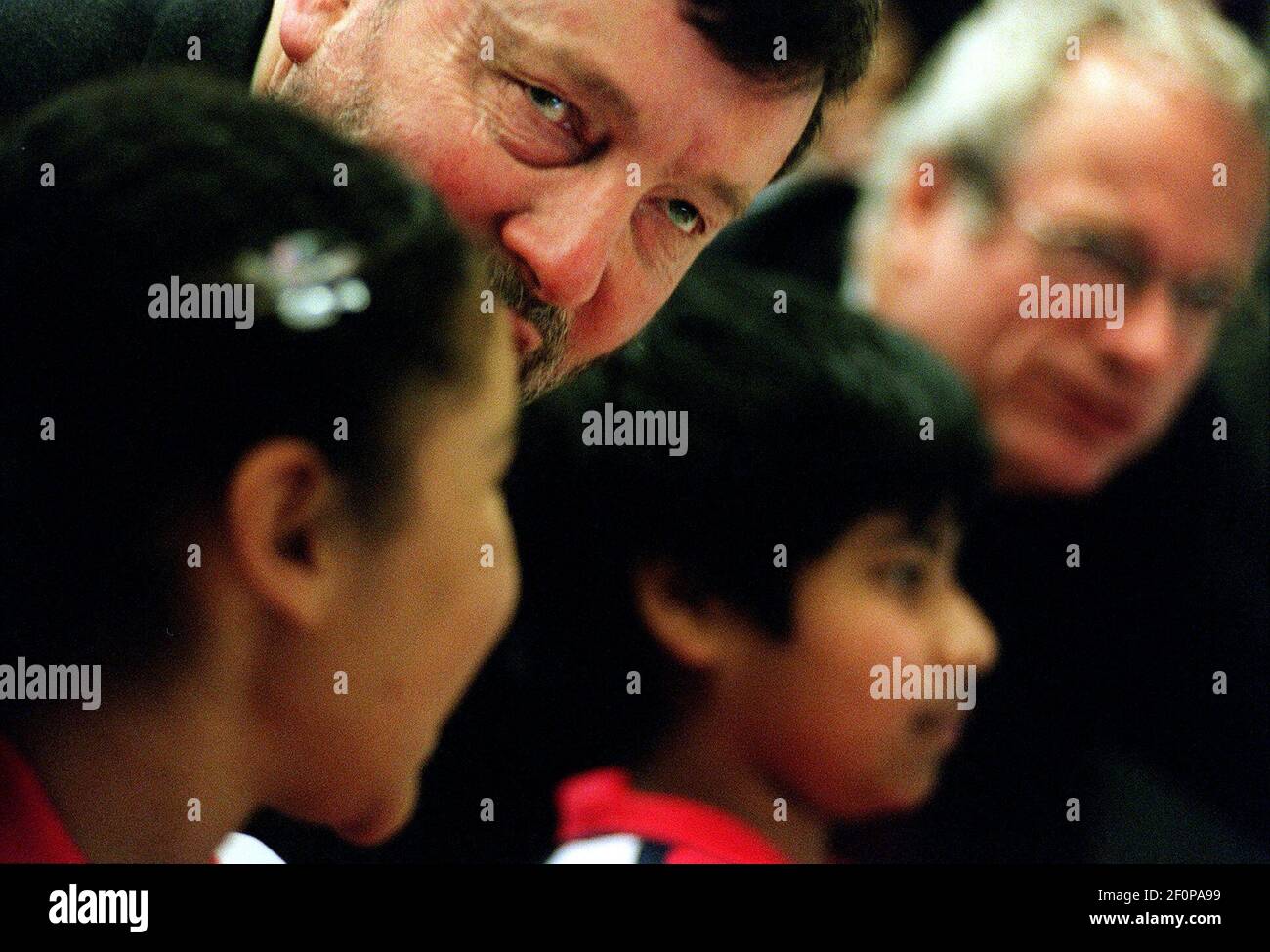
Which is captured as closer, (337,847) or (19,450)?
(19,450)

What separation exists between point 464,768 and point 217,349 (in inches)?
13.8

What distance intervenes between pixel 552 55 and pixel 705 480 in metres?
0.33

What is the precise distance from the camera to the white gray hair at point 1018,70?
3.94 ft

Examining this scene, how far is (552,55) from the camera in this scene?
99 centimetres

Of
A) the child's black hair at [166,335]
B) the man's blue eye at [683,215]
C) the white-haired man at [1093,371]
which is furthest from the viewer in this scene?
the white-haired man at [1093,371]

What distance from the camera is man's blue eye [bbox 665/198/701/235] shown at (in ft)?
3.42

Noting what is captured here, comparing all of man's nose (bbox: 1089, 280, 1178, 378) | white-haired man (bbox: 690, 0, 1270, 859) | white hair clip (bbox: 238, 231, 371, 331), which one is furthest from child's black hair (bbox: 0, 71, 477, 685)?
man's nose (bbox: 1089, 280, 1178, 378)

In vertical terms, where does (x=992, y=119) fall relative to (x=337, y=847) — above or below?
above

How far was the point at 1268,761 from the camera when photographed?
3.94 feet

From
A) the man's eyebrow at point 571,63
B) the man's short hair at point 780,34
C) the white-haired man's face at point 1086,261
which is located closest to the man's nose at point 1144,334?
the white-haired man's face at point 1086,261

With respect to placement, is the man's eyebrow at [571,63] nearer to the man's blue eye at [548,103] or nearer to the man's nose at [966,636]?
the man's blue eye at [548,103]

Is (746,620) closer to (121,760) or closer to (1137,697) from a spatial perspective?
(1137,697)
